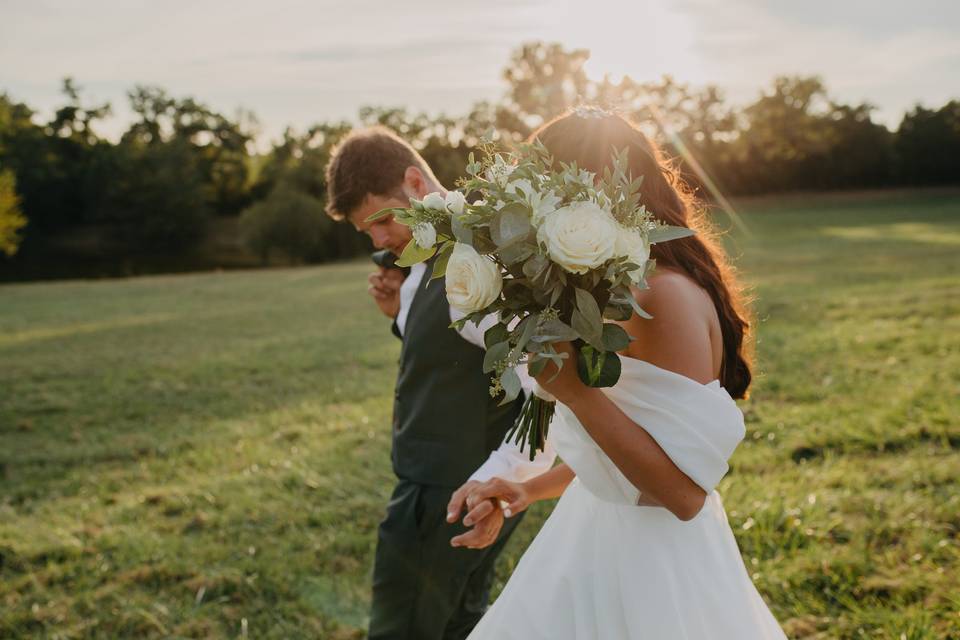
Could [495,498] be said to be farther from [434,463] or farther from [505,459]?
[434,463]

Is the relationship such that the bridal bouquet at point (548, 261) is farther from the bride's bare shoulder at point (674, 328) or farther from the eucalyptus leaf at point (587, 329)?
the bride's bare shoulder at point (674, 328)

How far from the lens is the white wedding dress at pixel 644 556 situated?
1917mm

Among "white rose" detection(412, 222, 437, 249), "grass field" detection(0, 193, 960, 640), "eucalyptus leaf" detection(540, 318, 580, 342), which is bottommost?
"grass field" detection(0, 193, 960, 640)

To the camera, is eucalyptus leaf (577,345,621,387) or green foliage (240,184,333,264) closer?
eucalyptus leaf (577,345,621,387)

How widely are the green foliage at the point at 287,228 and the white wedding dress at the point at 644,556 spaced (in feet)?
144

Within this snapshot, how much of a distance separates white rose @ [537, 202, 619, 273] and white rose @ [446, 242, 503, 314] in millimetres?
131

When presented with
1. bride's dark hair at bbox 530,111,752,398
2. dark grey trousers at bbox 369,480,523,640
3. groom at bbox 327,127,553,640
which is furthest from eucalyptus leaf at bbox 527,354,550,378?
dark grey trousers at bbox 369,480,523,640

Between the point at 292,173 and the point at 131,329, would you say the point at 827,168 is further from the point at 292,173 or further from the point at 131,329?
the point at 131,329

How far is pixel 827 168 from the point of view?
179ft

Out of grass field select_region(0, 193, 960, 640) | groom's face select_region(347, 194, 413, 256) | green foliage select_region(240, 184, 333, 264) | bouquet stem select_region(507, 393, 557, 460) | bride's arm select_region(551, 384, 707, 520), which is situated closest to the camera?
bride's arm select_region(551, 384, 707, 520)

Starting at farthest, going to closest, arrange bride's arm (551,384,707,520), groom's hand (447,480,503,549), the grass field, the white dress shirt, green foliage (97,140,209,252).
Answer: green foliage (97,140,209,252) → the grass field → the white dress shirt → groom's hand (447,480,503,549) → bride's arm (551,384,707,520)

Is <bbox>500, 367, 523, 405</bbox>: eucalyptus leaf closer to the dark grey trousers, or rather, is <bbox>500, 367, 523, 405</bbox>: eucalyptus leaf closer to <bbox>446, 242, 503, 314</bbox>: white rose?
<bbox>446, 242, 503, 314</bbox>: white rose

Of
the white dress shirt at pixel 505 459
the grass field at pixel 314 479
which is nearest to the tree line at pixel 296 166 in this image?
the grass field at pixel 314 479

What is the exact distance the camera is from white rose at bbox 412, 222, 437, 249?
1.79 metres
